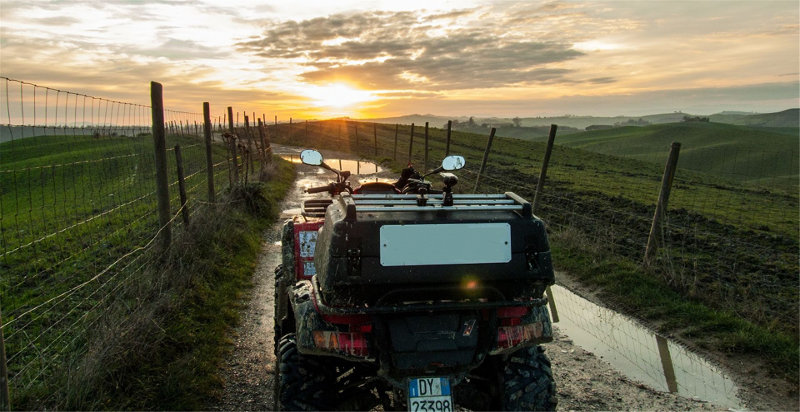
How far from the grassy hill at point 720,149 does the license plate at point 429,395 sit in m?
36.9

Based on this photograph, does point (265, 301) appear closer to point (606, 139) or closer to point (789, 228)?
point (789, 228)

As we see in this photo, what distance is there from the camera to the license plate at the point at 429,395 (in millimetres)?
2484

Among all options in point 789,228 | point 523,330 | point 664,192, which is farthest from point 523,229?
point 789,228

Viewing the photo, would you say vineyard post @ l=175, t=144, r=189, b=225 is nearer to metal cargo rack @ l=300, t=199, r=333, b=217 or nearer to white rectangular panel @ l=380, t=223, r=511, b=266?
metal cargo rack @ l=300, t=199, r=333, b=217

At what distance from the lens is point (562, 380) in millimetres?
4328

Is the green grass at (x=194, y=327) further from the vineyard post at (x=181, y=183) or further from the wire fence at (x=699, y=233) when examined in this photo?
the wire fence at (x=699, y=233)

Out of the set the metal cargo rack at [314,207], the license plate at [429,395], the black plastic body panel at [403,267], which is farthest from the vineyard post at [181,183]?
the license plate at [429,395]

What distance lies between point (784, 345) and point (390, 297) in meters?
4.54

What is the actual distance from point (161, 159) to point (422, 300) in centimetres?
437

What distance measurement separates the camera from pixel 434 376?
251 centimetres

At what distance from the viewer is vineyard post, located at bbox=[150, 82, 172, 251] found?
5863mm

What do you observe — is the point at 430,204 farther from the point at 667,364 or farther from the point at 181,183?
the point at 181,183

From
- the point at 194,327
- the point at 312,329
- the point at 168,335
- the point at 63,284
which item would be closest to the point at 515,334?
the point at 312,329

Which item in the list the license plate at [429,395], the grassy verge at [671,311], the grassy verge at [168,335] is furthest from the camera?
the grassy verge at [671,311]
